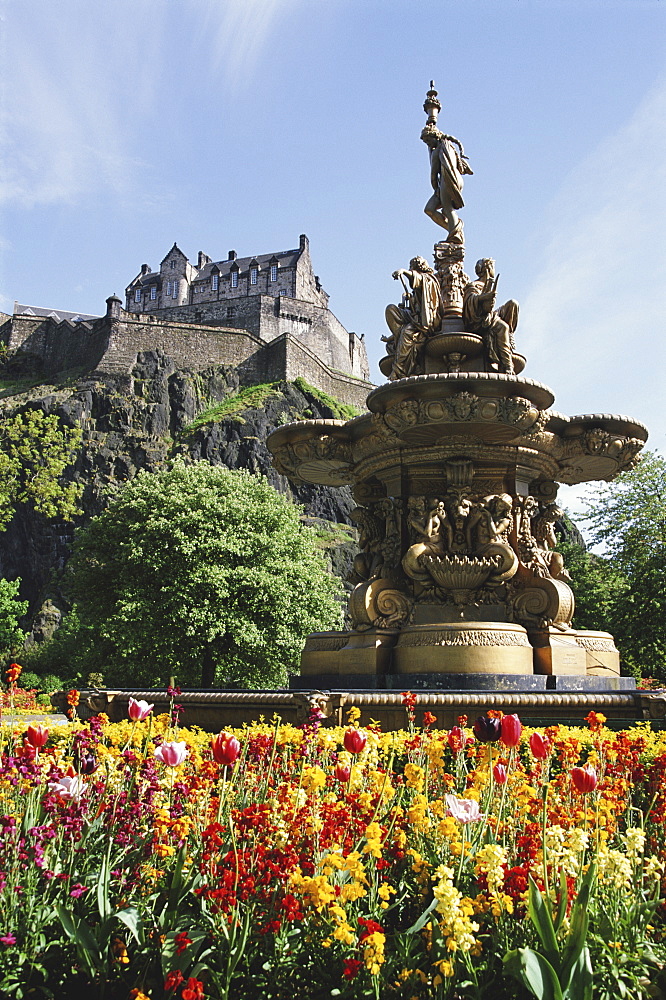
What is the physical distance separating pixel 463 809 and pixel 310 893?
63cm

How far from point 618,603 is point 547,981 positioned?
23878 mm

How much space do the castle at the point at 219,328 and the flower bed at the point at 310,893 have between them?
226 ft

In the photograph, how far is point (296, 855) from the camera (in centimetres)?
270

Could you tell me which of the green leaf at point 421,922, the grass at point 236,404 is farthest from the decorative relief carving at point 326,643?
the grass at point 236,404

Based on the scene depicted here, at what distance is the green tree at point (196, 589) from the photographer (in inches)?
925

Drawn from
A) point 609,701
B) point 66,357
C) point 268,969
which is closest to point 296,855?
point 268,969

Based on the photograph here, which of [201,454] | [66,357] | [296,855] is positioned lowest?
[296,855]

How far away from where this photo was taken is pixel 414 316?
394 inches

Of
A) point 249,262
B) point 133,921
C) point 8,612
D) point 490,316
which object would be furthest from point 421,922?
point 249,262

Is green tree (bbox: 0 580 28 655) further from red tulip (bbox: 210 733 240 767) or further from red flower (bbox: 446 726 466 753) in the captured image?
red tulip (bbox: 210 733 240 767)

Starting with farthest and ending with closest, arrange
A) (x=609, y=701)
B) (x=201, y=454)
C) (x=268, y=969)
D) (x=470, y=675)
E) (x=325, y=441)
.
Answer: (x=201, y=454)
(x=325, y=441)
(x=470, y=675)
(x=609, y=701)
(x=268, y=969)

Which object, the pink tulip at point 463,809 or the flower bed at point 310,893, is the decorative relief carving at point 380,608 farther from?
the pink tulip at point 463,809

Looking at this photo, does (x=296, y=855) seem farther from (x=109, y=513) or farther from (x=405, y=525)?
(x=109, y=513)

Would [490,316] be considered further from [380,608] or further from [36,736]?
[36,736]
